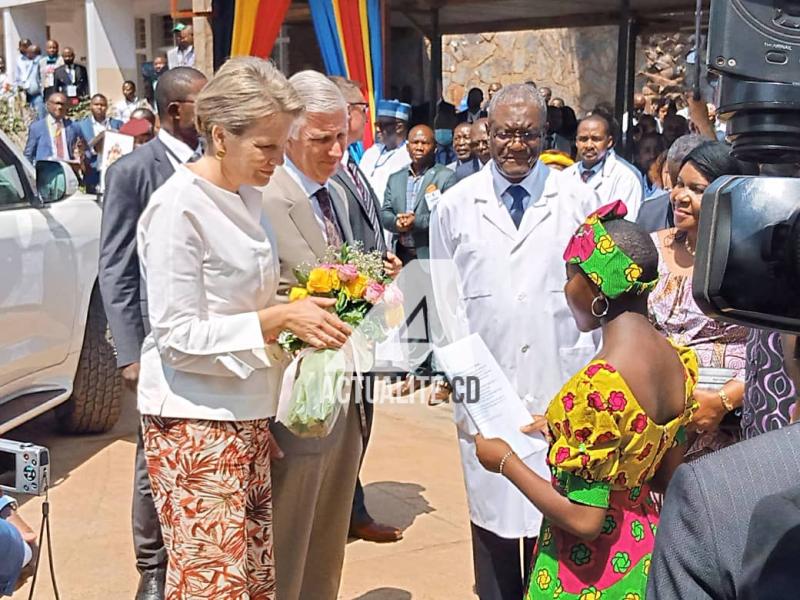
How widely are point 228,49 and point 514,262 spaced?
23.5 feet

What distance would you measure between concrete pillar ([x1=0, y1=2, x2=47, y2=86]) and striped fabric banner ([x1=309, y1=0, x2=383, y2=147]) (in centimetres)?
1447

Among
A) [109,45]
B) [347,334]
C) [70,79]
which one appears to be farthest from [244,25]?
[109,45]

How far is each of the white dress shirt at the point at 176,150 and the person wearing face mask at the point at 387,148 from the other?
4.58 meters

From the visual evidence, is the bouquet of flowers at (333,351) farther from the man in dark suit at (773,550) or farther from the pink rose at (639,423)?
the man in dark suit at (773,550)

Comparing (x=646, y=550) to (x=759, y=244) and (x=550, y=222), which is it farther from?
(x=759, y=244)

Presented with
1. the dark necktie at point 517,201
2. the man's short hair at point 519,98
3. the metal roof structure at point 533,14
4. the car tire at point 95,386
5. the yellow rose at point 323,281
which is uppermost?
the metal roof structure at point 533,14

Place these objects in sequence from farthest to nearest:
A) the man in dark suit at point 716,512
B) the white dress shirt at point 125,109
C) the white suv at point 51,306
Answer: the white dress shirt at point 125,109 < the white suv at point 51,306 < the man in dark suit at point 716,512

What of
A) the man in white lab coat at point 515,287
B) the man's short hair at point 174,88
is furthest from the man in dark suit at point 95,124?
the man in white lab coat at point 515,287

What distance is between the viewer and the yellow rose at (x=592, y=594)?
2463mm

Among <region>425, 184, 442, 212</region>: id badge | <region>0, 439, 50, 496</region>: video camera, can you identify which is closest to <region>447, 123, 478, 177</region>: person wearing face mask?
<region>425, 184, 442, 212</region>: id badge

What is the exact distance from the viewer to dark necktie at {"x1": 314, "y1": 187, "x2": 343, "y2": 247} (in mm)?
3455

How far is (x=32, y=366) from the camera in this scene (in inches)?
207

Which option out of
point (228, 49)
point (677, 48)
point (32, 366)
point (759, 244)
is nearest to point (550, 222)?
point (759, 244)

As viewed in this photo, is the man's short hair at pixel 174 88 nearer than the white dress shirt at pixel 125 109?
Yes
